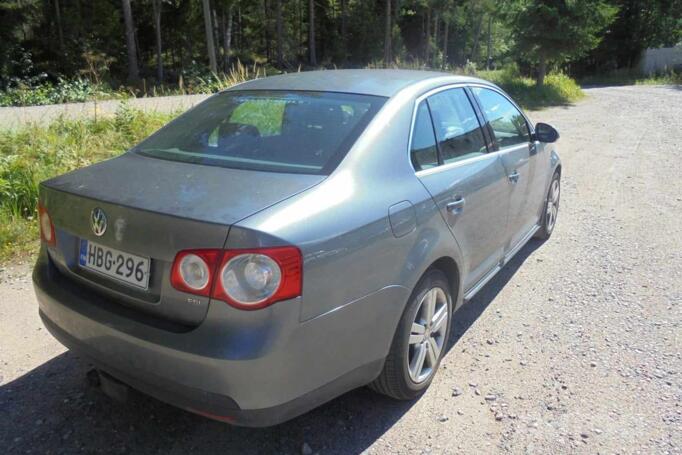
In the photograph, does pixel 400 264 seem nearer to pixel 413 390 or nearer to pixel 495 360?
pixel 413 390

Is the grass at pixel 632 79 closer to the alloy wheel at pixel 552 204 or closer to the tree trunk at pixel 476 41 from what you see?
the tree trunk at pixel 476 41

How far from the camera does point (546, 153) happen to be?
4.97m

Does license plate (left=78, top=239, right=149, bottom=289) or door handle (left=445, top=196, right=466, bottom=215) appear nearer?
license plate (left=78, top=239, right=149, bottom=289)

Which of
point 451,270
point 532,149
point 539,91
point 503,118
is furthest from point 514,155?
point 539,91

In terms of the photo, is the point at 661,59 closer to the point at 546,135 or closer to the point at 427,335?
the point at 546,135

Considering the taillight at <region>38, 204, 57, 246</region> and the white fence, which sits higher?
the white fence

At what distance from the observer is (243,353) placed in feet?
6.61

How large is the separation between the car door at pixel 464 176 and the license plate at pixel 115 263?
1450mm

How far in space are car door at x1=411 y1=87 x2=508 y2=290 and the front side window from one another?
271mm

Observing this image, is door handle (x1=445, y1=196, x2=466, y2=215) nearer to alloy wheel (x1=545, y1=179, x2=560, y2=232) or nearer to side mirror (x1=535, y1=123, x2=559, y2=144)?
side mirror (x1=535, y1=123, x2=559, y2=144)

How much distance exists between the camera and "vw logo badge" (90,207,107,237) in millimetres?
2363

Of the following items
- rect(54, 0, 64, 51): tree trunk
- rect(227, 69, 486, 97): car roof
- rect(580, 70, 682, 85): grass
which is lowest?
rect(227, 69, 486, 97): car roof

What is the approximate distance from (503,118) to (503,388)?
2123mm

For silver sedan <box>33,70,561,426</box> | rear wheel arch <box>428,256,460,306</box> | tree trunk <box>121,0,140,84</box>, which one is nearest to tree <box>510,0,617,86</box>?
silver sedan <box>33,70,561,426</box>
